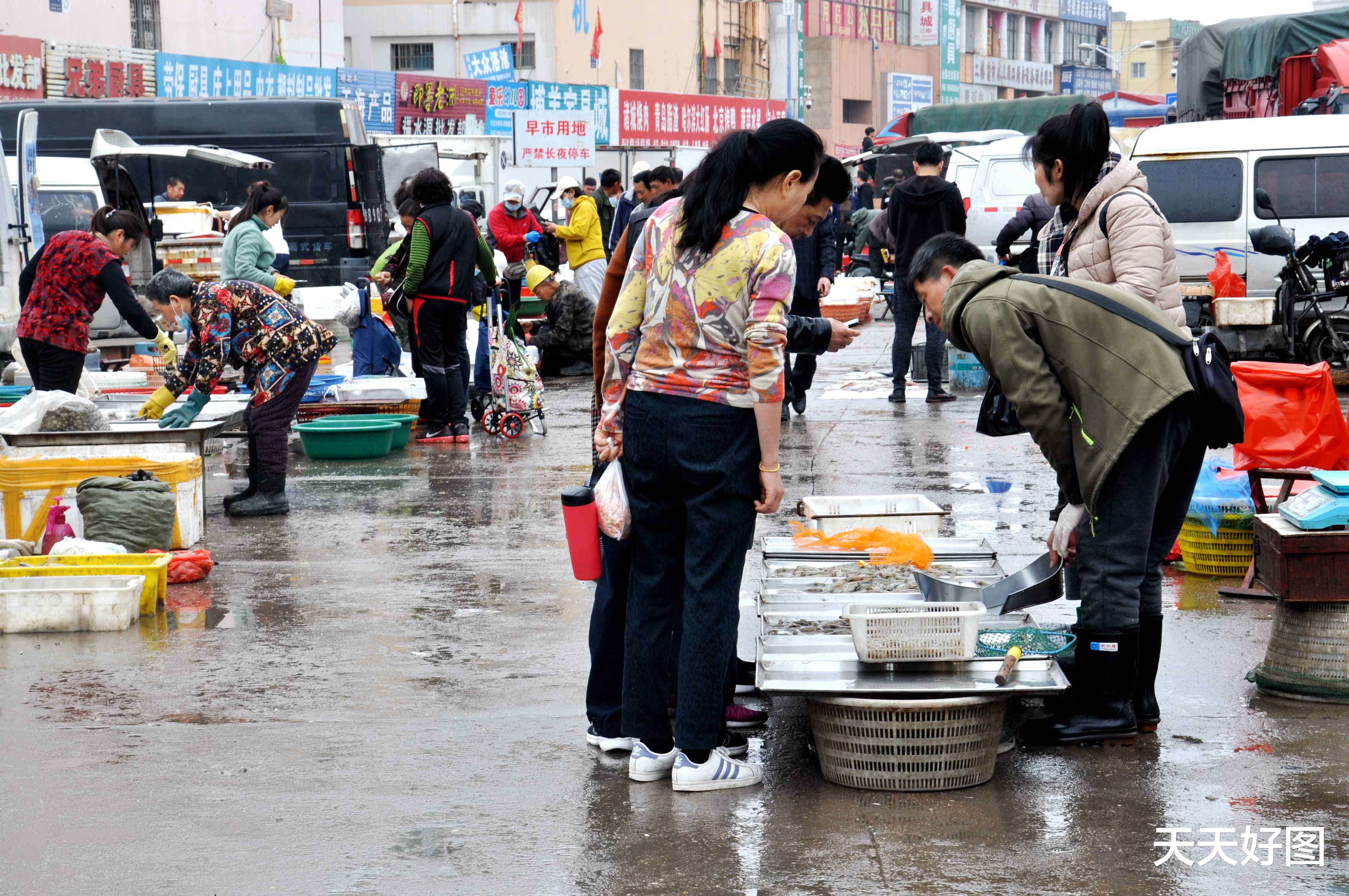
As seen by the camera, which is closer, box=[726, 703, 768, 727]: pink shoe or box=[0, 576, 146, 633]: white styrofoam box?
box=[726, 703, 768, 727]: pink shoe

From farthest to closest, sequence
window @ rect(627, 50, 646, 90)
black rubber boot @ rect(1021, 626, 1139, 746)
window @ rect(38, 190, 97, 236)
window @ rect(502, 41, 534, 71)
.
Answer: window @ rect(627, 50, 646, 90)
window @ rect(502, 41, 534, 71)
window @ rect(38, 190, 97, 236)
black rubber boot @ rect(1021, 626, 1139, 746)

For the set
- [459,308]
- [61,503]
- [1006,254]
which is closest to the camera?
[61,503]

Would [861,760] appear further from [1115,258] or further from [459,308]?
[459,308]

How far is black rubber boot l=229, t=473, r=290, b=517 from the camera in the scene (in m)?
8.02

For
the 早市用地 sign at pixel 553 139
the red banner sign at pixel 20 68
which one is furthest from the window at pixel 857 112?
the red banner sign at pixel 20 68

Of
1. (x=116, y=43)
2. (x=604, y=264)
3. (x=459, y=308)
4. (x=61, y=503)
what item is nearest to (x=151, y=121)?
(x=116, y=43)

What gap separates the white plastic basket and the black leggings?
6.11 metres

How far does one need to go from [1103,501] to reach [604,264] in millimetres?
10652

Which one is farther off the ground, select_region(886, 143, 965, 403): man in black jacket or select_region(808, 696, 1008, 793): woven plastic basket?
select_region(886, 143, 965, 403): man in black jacket

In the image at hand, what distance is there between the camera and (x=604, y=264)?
14.5 m

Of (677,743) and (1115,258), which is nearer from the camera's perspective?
(677,743)

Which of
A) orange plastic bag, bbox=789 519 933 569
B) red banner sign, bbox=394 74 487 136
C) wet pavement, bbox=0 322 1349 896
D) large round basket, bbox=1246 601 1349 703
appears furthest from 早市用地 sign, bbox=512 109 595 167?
large round basket, bbox=1246 601 1349 703

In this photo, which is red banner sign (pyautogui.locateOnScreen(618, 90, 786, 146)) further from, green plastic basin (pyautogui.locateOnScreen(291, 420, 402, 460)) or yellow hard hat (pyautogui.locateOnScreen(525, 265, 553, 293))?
green plastic basin (pyautogui.locateOnScreen(291, 420, 402, 460))

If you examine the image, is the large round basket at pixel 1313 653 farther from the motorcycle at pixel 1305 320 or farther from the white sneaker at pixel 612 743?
the motorcycle at pixel 1305 320
